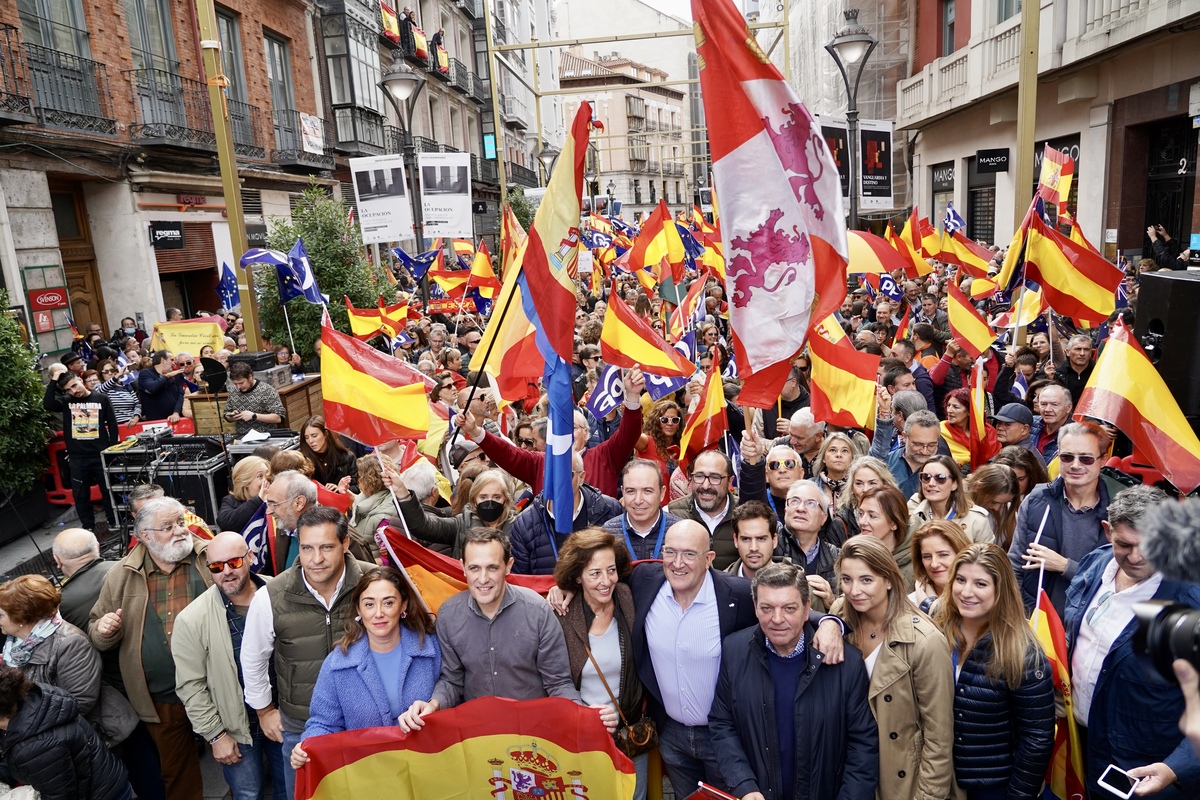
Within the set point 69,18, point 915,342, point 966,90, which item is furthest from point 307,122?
point 915,342

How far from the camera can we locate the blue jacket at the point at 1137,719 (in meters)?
2.96

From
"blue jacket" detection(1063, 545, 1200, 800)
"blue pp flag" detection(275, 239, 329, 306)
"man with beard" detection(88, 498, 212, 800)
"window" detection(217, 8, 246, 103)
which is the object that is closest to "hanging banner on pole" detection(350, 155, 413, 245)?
"blue pp flag" detection(275, 239, 329, 306)

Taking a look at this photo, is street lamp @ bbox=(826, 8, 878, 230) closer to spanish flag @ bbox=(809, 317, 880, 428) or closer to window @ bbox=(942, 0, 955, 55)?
spanish flag @ bbox=(809, 317, 880, 428)

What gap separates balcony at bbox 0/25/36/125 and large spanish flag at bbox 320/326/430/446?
33.2 feet

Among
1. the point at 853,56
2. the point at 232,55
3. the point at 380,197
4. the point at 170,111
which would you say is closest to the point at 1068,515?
the point at 853,56

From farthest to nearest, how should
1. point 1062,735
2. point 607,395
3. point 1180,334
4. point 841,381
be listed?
point 607,395
point 841,381
point 1180,334
point 1062,735

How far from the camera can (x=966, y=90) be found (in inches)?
757

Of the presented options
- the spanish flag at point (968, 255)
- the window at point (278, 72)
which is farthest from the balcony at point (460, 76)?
the spanish flag at point (968, 255)

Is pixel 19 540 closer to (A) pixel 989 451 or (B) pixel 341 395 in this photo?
(B) pixel 341 395

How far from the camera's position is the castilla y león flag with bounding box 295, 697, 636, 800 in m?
3.43

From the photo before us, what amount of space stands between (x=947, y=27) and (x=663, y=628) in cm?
2355

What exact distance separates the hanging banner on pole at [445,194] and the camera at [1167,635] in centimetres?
1266

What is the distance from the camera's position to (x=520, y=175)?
171 ft

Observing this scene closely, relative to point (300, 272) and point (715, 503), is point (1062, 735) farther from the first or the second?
point (300, 272)
